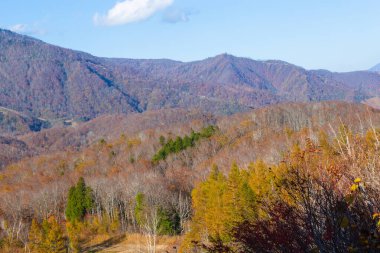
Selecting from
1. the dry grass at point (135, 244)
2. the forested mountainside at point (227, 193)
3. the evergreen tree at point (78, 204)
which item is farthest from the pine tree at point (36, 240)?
A: the evergreen tree at point (78, 204)

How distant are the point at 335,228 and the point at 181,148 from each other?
68103 mm

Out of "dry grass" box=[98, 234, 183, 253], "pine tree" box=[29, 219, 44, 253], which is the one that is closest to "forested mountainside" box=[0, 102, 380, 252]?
"pine tree" box=[29, 219, 44, 253]

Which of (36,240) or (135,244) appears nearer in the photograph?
(36,240)

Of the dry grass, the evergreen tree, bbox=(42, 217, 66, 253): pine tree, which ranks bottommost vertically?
the dry grass

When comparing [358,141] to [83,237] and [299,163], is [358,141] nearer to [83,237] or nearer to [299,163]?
[299,163]

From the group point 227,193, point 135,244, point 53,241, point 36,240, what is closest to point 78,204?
point 135,244

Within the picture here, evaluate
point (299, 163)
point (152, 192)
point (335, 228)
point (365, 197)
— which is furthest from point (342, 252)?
Answer: point (152, 192)

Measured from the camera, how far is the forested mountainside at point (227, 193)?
18.5ft

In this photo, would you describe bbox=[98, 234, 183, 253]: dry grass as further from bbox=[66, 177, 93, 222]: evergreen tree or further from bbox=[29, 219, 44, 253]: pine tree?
bbox=[66, 177, 93, 222]: evergreen tree

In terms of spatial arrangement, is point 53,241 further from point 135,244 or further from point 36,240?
point 135,244

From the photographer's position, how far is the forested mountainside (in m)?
5.65

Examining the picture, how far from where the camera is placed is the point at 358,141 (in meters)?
7.29

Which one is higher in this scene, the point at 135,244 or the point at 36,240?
the point at 36,240

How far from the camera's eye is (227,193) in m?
25.5
